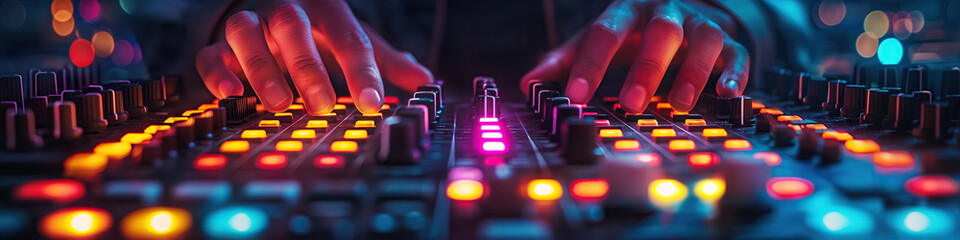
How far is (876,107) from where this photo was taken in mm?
1535

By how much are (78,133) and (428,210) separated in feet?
3.23

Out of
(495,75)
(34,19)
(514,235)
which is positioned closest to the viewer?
(514,235)

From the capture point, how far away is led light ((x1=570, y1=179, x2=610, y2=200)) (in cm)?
91

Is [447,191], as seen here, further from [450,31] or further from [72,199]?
[450,31]

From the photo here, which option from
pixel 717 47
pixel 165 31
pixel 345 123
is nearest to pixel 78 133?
pixel 345 123

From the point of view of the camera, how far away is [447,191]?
919mm

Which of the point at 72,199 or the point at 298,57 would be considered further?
the point at 298,57

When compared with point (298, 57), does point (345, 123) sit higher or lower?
lower

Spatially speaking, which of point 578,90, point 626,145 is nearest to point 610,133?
point 626,145

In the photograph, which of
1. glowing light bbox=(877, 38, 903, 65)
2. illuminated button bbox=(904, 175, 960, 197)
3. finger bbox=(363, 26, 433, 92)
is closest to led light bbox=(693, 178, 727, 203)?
illuminated button bbox=(904, 175, 960, 197)

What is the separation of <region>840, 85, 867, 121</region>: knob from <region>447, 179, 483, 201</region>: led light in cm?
121

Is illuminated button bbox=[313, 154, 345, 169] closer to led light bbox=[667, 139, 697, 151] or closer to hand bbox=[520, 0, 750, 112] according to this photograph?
led light bbox=[667, 139, 697, 151]

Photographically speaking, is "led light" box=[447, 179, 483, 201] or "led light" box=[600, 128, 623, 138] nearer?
"led light" box=[447, 179, 483, 201]

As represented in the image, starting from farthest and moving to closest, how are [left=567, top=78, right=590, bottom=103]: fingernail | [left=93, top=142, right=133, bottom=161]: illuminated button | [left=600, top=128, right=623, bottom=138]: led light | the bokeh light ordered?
1. the bokeh light
2. [left=567, top=78, right=590, bottom=103]: fingernail
3. [left=600, top=128, right=623, bottom=138]: led light
4. [left=93, top=142, right=133, bottom=161]: illuminated button
